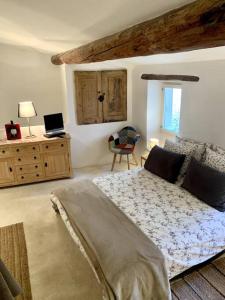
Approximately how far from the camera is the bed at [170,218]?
2.07m

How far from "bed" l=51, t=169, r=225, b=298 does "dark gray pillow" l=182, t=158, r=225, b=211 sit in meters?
0.07

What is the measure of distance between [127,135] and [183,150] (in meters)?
1.78

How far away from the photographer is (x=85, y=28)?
223 centimetres

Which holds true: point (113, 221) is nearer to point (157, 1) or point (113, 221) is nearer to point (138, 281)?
point (138, 281)

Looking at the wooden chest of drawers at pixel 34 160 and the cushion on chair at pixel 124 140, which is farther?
the cushion on chair at pixel 124 140

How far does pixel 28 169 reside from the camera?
409cm

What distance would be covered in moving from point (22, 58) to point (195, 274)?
433 centimetres

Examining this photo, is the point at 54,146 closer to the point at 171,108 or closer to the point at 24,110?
the point at 24,110

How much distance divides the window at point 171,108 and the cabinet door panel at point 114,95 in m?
0.85

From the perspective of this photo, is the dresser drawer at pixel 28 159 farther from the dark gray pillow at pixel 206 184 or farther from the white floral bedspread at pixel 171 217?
the dark gray pillow at pixel 206 184

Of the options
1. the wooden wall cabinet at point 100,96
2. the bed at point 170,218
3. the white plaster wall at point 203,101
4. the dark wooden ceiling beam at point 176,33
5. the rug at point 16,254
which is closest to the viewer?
the dark wooden ceiling beam at point 176,33

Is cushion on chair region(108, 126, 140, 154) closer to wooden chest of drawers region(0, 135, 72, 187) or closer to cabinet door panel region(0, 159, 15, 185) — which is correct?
wooden chest of drawers region(0, 135, 72, 187)

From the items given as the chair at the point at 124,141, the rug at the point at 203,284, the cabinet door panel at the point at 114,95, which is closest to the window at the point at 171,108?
the chair at the point at 124,141

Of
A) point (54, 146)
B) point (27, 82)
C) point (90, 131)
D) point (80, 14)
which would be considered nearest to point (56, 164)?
point (54, 146)
